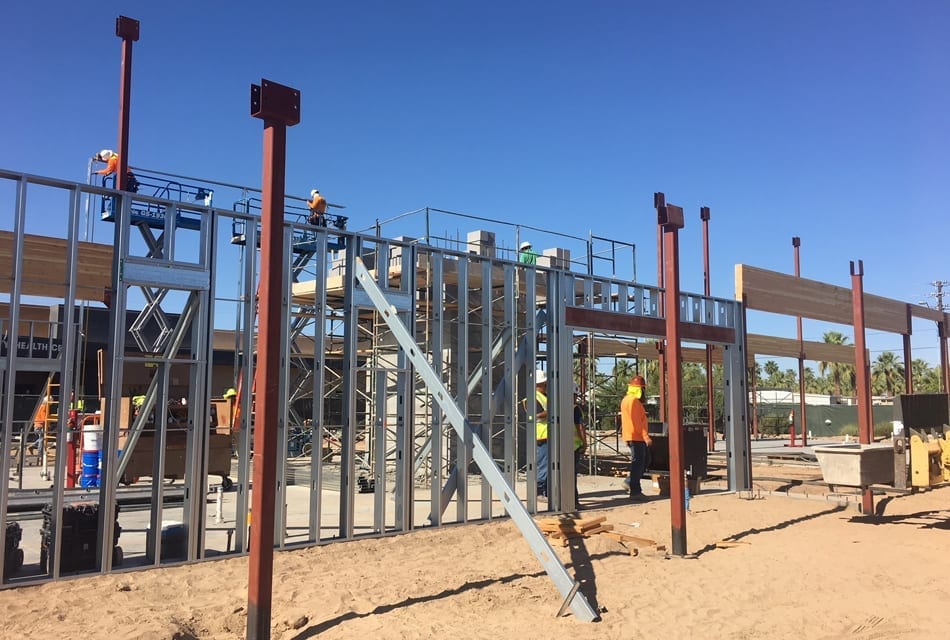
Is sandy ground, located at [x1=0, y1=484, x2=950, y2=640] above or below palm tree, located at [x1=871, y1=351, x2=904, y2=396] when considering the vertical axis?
below

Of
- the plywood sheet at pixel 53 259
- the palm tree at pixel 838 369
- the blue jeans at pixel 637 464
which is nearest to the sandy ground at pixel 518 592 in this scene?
the blue jeans at pixel 637 464

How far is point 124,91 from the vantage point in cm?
1427

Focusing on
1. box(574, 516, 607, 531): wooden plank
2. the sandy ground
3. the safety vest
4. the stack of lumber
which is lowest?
the sandy ground

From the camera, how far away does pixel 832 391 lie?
5612cm

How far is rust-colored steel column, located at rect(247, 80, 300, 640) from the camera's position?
18.9 feet

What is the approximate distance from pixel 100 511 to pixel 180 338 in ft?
6.20

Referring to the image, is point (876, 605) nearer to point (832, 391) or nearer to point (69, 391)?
point (69, 391)

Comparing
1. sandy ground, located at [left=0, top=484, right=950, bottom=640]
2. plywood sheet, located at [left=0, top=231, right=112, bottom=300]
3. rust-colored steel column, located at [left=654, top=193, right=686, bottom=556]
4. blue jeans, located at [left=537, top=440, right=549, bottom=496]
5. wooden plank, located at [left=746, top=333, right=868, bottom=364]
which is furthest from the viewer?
wooden plank, located at [left=746, top=333, right=868, bottom=364]

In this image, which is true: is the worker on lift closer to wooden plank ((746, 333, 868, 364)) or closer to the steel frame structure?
the steel frame structure

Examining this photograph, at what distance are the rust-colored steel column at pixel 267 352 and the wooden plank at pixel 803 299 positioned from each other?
12072 mm

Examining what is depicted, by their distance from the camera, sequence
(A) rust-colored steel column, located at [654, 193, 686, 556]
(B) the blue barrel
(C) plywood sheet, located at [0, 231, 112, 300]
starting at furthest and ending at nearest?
1. (B) the blue barrel
2. (C) plywood sheet, located at [0, 231, 112, 300]
3. (A) rust-colored steel column, located at [654, 193, 686, 556]

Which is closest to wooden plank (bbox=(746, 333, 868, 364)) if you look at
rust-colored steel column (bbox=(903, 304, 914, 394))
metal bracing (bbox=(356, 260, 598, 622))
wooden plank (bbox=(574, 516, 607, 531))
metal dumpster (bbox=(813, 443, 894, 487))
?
rust-colored steel column (bbox=(903, 304, 914, 394))

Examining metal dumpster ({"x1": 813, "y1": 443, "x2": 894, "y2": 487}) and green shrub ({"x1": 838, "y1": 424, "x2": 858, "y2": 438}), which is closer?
metal dumpster ({"x1": 813, "y1": 443, "x2": 894, "y2": 487})

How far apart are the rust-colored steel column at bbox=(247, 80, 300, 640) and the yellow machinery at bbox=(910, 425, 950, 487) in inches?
408
